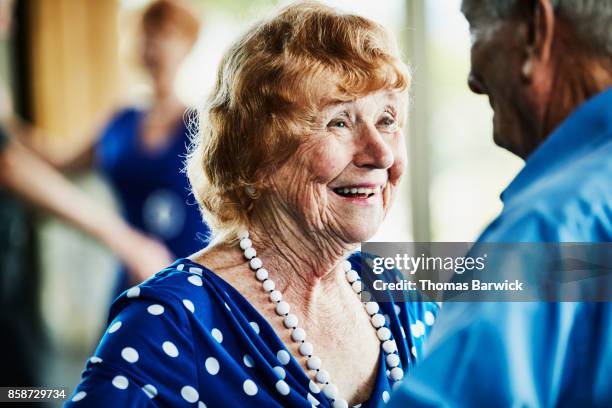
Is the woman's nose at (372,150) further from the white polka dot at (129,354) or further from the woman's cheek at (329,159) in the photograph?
the white polka dot at (129,354)

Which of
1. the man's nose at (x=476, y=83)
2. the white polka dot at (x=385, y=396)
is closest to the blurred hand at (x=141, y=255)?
the white polka dot at (x=385, y=396)

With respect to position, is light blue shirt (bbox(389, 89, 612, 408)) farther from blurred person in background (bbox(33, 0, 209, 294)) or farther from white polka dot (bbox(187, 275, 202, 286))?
blurred person in background (bbox(33, 0, 209, 294))

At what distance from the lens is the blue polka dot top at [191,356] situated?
2.87 feet

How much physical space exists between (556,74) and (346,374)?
0.45 meters

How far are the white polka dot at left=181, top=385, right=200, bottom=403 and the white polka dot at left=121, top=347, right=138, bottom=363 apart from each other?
0.06m

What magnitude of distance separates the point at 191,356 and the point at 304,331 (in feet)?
0.51

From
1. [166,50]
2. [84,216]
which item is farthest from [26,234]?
[166,50]

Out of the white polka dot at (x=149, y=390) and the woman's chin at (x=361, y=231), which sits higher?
the woman's chin at (x=361, y=231)

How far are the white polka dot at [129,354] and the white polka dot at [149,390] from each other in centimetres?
3

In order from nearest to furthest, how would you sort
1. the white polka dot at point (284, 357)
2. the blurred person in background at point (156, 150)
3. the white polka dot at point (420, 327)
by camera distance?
the white polka dot at point (284, 357) < the white polka dot at point (420, 327) < the blurred person in background at point (156, 150)

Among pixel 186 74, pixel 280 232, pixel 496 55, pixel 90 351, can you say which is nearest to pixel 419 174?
pixel 186 74

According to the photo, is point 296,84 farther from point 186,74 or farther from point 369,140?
point 186,74

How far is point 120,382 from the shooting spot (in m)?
0.86

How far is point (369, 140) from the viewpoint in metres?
1.01
